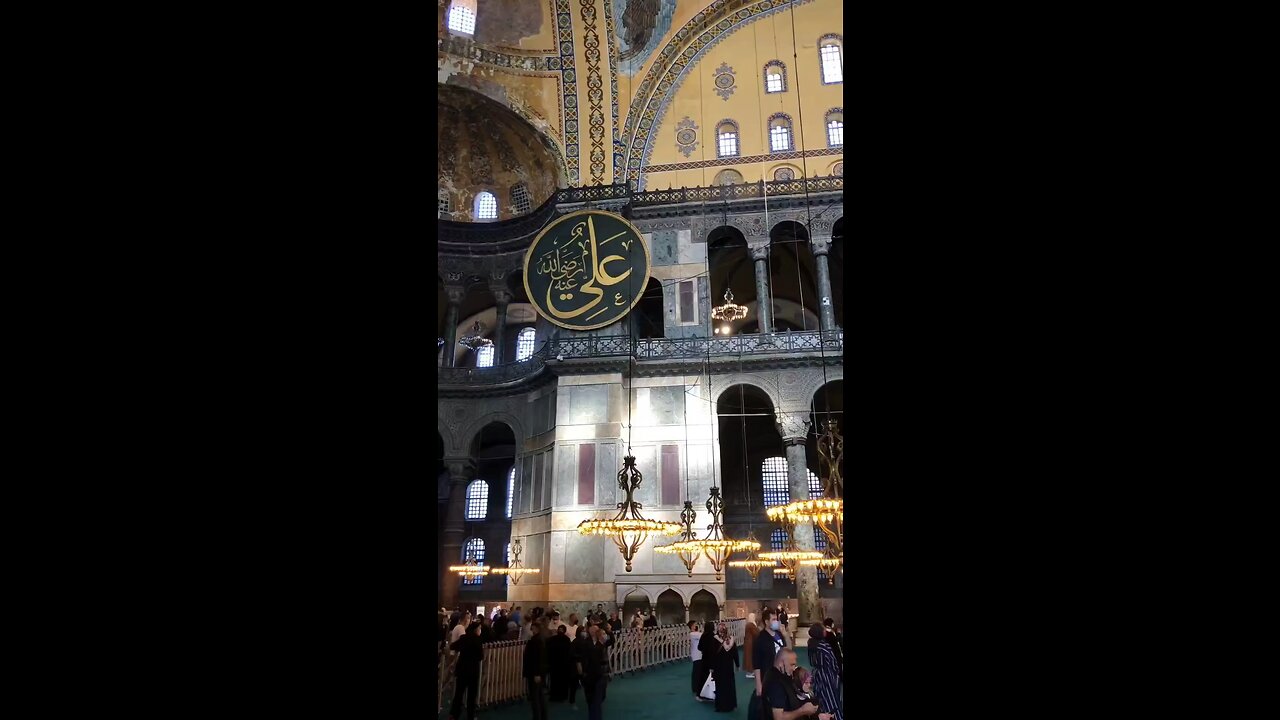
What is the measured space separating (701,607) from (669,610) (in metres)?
0.68

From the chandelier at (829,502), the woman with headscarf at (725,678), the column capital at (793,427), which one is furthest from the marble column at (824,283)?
the woman with headscarf at (725,678)

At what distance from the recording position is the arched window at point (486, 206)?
1563 cm

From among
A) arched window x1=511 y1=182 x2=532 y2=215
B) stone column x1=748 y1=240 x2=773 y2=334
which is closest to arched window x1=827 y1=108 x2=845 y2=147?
stone column x1=748 y1=240 x2=773 y2=334

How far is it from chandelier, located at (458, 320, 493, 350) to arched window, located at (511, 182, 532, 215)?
2969 mm

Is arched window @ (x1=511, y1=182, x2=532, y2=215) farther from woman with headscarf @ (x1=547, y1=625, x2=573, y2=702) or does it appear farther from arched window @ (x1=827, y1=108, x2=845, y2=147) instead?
woman with headscarf @ (x1=547, y1=625, x2=573, y2=702)

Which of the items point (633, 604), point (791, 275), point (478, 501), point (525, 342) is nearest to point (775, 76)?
point (791, 275)

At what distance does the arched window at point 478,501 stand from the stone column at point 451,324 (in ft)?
12.5

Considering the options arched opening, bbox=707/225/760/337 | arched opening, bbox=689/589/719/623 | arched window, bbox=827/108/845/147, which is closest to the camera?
arched opening, bbox=689/589/719/623

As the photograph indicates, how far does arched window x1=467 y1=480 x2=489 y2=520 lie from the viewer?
16.8m

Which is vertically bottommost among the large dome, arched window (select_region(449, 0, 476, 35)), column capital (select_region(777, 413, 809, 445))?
column capital (select_region(777, 413, 809, 445))
